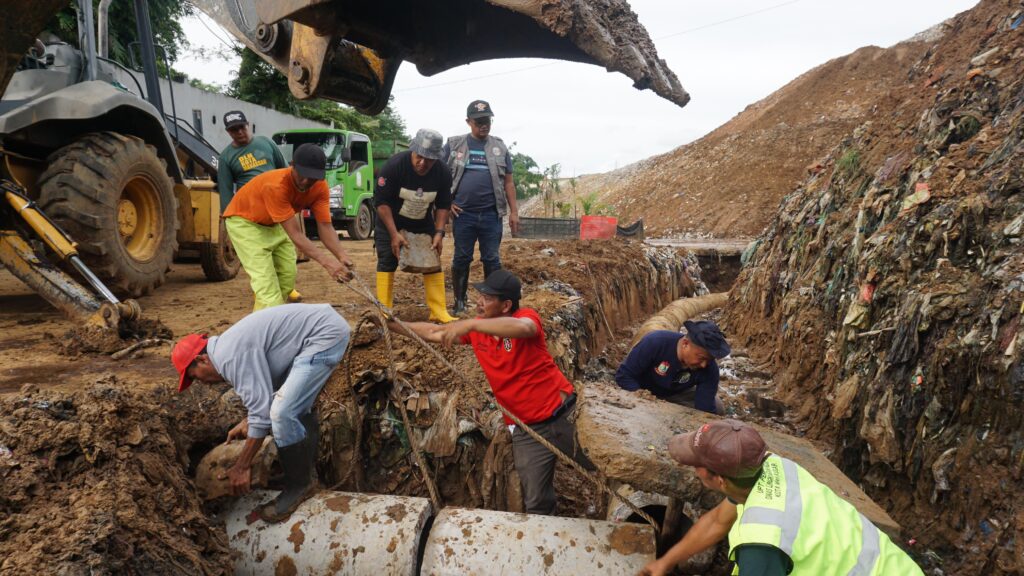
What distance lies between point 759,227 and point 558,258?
46.7 feet

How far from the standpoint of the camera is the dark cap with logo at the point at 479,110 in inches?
191

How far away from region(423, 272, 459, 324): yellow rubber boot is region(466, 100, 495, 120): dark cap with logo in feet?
4.42

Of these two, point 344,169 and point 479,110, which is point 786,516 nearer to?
point 479,110

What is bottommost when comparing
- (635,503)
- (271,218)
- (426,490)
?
(426,490)

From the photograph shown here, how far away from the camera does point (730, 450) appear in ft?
6.83

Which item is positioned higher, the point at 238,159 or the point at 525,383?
the point at 238,159

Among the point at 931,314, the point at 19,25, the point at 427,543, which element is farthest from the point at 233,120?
the point at 931,314

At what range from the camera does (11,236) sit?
3904 mm

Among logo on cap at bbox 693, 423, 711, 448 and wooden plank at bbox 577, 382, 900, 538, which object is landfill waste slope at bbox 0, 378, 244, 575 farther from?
logo on cap at bbox 693, 423, 711, 448

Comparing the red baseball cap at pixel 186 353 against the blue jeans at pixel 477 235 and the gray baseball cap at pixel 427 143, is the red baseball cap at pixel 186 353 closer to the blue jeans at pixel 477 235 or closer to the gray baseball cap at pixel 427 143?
the gray baseball cap at pixel 427 143

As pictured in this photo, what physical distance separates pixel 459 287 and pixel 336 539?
2838mm

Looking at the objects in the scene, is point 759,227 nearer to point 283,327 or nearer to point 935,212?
point 935,212

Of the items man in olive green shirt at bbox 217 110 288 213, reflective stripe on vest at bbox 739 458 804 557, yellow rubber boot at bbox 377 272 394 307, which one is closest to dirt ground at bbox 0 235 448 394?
yellow rubber boot at bbox 377 272 394 307

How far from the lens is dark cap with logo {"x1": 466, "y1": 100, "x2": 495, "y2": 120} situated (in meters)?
4.84
